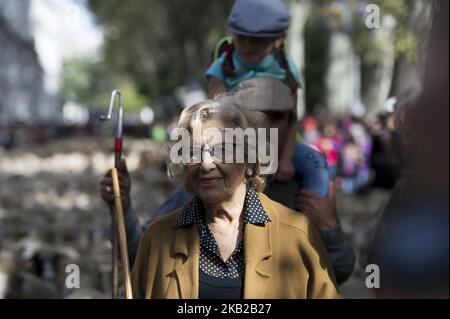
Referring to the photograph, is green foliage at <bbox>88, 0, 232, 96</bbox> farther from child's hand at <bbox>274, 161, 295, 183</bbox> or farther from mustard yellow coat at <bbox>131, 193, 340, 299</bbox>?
mustard yellow coat at <bbox>131, 193, 340, 299</bbox>

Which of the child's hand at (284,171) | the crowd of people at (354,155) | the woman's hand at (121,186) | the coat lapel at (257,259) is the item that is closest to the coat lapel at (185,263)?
the coat lapel at (257,259)

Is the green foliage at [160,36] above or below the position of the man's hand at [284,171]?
above

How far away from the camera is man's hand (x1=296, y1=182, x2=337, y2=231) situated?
13.2ft

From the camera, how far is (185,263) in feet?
10.3

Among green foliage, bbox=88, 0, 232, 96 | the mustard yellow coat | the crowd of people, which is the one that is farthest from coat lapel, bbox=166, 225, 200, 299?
green foliage, bbox=88, 0, 232, 96

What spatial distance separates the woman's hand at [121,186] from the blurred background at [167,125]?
0.53 ft

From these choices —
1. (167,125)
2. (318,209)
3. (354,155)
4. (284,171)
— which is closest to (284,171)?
(284,171)

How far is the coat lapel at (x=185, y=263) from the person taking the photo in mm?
3074

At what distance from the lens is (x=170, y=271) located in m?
→ 3.14

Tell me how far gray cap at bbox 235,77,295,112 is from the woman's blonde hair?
0.52 metres

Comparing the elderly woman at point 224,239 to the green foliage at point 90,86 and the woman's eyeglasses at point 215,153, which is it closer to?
the woman's eyeglasses at point 215,153

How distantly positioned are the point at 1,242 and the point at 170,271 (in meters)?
7.30

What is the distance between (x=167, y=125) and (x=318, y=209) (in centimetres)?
3247

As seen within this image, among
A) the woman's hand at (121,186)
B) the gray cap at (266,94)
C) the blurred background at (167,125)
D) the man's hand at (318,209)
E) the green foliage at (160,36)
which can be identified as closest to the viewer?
the woman's hand at (121,186)
